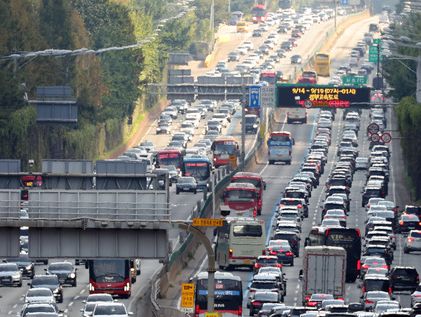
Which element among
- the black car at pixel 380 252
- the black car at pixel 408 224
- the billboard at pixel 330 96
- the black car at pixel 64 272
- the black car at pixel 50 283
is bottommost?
the black car at pixel 408 224

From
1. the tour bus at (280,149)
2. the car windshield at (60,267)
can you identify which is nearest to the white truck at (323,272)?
the car windshield at (60,267)

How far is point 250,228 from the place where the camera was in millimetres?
120125

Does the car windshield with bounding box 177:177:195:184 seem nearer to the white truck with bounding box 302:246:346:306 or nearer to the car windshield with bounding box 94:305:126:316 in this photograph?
the white truck with bounding box 302:246:346:306

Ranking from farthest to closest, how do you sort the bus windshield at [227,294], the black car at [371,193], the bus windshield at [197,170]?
1. the bus windshield at [197,170]
2. the black car at [371,193]
3. the bus windshield at [227,294]

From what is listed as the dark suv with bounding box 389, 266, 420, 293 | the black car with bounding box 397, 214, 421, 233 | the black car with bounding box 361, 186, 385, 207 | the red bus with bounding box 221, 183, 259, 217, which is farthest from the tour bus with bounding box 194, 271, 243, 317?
the black car with bounding box 361, 186, 385, 207

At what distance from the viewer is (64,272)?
11262 cm

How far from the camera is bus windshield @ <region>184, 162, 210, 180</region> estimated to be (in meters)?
170

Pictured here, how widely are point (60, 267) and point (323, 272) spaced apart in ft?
56.9

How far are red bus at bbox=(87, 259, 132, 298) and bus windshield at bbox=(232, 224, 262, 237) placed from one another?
12634 millimetres

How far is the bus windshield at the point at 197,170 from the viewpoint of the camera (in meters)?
170

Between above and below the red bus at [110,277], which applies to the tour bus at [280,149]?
below

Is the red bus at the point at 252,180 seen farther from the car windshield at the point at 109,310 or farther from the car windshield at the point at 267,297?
the car windshield at the point at 109,310

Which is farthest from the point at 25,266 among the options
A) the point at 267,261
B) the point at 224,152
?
the point at 224,152

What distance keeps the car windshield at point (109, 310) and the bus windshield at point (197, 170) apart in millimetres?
78793
